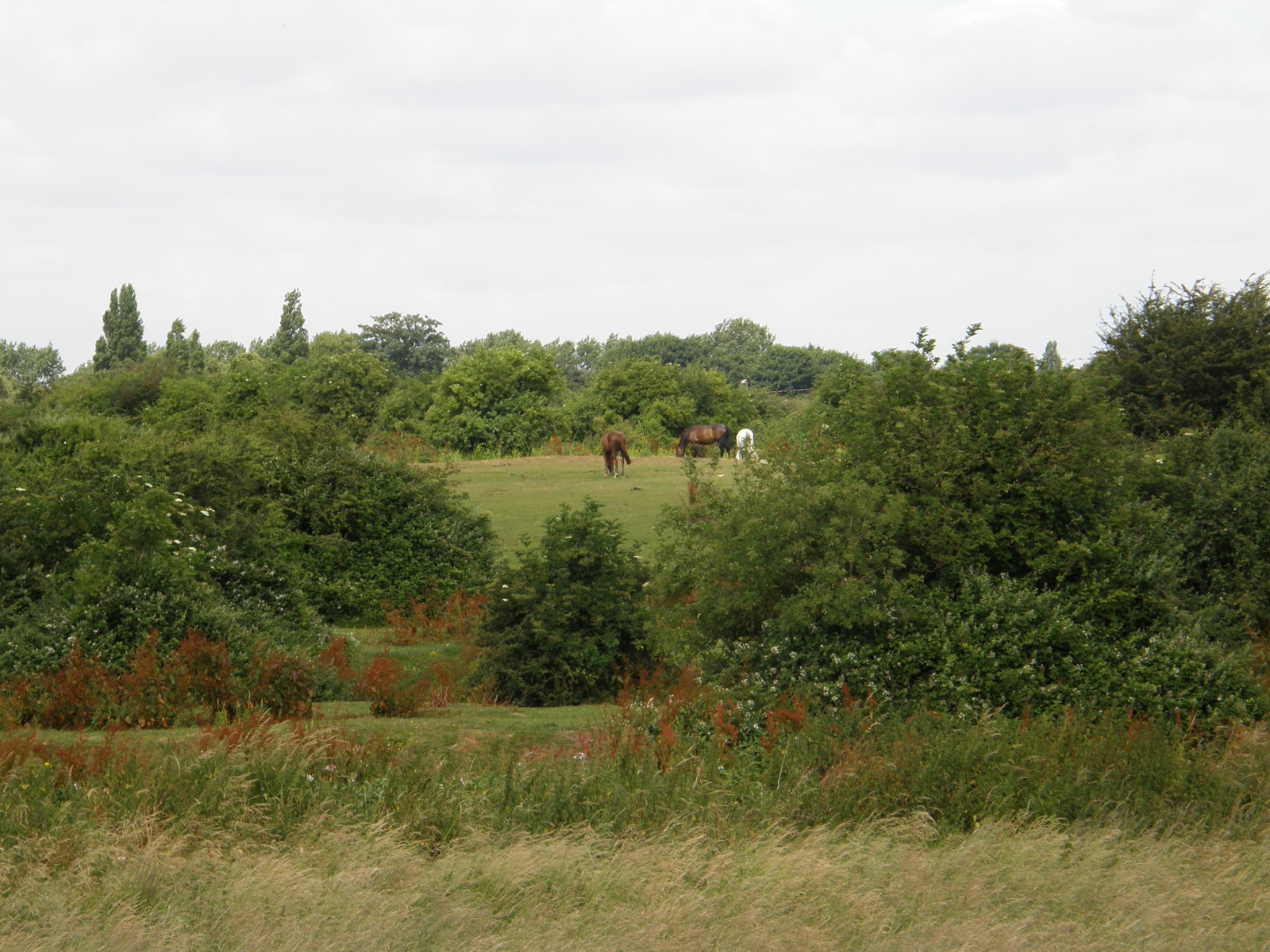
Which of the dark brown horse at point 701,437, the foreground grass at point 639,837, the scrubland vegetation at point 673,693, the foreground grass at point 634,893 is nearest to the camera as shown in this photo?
the foreground grass at point 634,893

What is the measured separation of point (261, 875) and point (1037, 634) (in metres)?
7.41

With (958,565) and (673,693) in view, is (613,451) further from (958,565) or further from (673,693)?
(673,693)

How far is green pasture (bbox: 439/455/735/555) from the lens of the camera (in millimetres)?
25281

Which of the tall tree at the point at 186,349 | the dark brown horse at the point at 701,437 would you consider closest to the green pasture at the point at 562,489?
the dark brown horse at the point at 701,437

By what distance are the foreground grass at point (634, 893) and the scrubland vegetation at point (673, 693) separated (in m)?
0.03

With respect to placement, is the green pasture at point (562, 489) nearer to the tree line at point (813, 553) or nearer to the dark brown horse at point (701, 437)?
the dark brown horse at point (701, 437)

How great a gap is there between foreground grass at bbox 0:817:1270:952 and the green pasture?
13.5m

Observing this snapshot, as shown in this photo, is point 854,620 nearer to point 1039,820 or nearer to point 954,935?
point 1039,820

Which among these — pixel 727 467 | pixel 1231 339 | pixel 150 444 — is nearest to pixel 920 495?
pixel 150 444

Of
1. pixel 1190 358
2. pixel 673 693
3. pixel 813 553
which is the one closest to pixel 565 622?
pixel 673 693

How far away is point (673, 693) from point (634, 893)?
4754 mm

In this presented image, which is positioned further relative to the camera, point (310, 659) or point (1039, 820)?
point (310, 659)

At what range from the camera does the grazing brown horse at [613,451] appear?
34.2 metres

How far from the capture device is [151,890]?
6.91 meters
